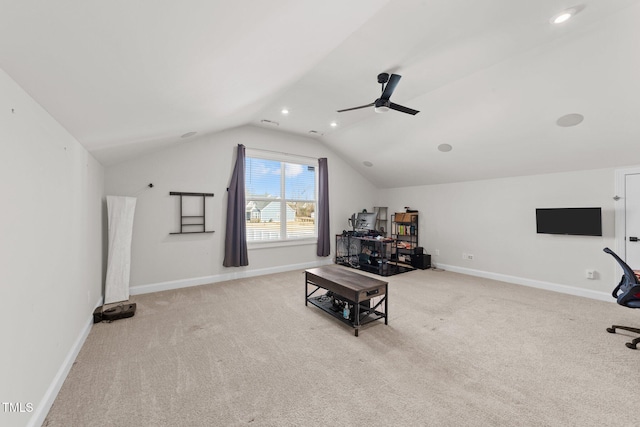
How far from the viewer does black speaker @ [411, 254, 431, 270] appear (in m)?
6.07

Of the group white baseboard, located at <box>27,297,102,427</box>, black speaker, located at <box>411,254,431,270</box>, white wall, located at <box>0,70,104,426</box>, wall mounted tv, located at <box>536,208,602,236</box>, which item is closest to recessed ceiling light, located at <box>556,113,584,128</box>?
wall mounted tv, located at <box>536,208,602,236</box>

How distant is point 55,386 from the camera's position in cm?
193

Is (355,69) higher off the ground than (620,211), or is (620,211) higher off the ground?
(355,69)

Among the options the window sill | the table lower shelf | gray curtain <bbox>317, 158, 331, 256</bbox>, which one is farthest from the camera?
gray curtain <bbox>317, 158, 331, 256</bbox>

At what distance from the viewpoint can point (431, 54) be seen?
2.84 meters

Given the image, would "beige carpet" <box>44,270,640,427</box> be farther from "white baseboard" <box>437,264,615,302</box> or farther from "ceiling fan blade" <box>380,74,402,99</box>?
"ceiling fan blade" <box>380,74,402,99</box>

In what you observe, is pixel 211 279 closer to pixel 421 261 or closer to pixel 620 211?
pixel 421 261

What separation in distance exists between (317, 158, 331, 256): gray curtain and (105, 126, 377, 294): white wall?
2.59 feet

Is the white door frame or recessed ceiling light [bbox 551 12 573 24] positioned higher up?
recessed ceiling light [bbox 551 12 573 24]

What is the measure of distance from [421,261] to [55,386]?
5962mm

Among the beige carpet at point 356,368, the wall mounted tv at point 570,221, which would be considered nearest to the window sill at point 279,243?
the beige carpet at point 356,368

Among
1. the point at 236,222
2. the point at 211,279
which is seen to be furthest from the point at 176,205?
the point at 211,279

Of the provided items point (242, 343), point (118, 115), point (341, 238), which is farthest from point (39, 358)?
point (341, 238)

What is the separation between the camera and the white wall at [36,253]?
1.32 m
